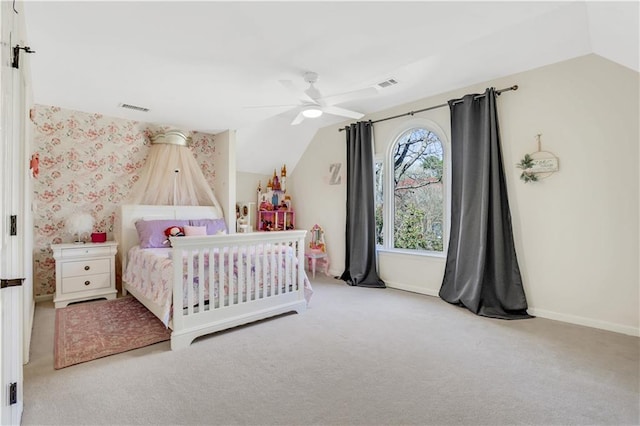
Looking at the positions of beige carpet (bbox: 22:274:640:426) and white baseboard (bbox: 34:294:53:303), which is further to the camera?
white baseboard (bbox: 34:294:53:303)

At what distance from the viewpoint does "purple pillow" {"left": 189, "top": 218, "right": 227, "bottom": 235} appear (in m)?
4.48

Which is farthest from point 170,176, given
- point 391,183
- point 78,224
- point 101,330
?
point 391,183

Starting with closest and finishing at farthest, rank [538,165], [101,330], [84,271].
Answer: [101,330] < [538,165] < [84,271]

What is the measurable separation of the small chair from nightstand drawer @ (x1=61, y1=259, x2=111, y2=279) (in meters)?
2.68

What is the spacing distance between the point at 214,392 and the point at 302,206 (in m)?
4.14

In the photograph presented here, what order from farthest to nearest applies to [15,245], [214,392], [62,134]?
[62,134]
[214,392]
[15,245]

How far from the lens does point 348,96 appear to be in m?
2.97

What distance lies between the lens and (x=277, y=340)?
274 cm

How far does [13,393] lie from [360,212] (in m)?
3.88

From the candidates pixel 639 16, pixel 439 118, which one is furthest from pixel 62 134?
pixel 639 16

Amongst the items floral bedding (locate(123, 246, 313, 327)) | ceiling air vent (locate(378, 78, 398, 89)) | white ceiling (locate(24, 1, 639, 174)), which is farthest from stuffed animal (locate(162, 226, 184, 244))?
ceiling air vent (locate(378, 78, 398, 89))

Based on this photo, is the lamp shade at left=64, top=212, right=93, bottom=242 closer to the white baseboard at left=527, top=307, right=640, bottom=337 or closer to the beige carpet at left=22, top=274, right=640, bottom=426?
Answer: the beige carpet at left=22, top=274, right=640, bottom=426

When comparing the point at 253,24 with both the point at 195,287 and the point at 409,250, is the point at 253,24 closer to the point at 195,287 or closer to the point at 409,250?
the point at 195,287

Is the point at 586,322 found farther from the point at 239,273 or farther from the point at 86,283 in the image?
the point at 86,283
